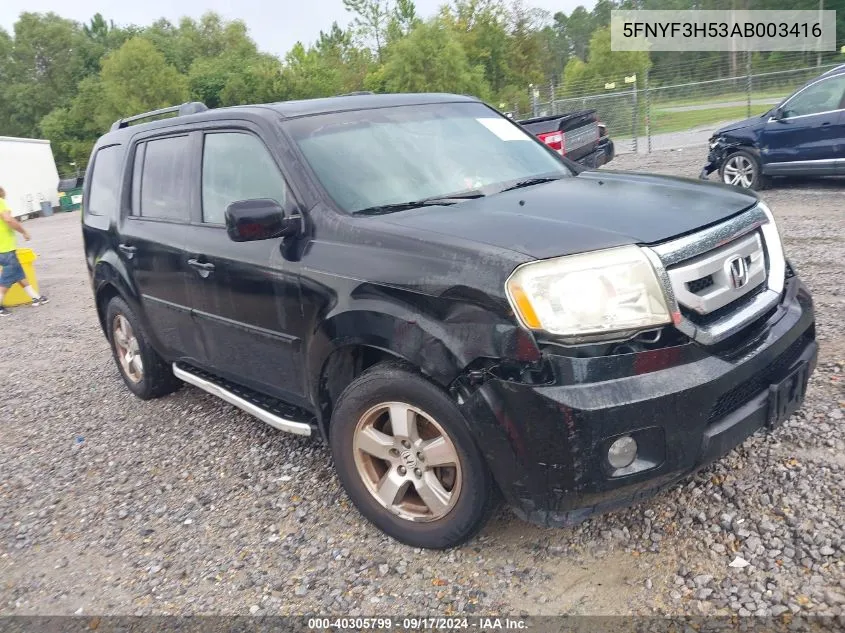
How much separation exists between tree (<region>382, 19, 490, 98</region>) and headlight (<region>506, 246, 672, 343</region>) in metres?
29.2

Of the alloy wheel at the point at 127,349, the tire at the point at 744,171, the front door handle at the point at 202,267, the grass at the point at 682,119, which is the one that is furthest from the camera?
the grass at the point at 682,119

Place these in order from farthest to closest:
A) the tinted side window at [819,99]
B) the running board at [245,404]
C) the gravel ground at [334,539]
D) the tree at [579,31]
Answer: the tree at [579,31], the tinted side window at [819,99], the running board at [245,404], the gravel ground at [334,539]

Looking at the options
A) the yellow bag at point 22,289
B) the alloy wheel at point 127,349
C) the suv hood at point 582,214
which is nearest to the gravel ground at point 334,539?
the alloy wheel at point 127,349

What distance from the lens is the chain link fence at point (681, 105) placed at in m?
21.3

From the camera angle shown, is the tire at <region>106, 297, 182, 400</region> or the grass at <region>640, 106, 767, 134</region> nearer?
Result: the tire at <region>106, 297, 182, 400</region>

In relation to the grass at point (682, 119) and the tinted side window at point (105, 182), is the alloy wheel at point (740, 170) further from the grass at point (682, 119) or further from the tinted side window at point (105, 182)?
the grass at point (682, 119)

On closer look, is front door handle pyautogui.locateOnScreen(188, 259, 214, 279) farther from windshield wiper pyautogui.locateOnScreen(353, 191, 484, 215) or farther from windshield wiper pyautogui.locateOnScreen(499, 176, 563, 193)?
windshield wiper pyautogui.locateOnScreen(499, 176, 563, 193)

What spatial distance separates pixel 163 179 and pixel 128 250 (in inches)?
23.1

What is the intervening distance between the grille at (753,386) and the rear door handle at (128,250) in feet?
11.9

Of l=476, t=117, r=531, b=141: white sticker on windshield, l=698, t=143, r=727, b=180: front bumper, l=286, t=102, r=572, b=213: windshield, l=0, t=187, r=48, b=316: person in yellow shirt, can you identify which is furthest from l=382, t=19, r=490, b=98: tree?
l=286, t=102, r=572, b=213: windshield

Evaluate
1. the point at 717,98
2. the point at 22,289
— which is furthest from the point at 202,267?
the point at 717,98

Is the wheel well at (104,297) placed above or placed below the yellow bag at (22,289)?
above

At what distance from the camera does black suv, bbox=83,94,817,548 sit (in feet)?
8.38

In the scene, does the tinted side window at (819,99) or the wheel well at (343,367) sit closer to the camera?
the wheel well at (343,367)
